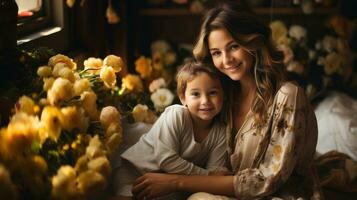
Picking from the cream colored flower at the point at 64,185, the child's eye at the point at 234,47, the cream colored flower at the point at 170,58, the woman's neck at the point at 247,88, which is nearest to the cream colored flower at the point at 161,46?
the cream colored flower at the point at 170,58

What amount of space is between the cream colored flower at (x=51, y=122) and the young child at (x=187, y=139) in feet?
1.92

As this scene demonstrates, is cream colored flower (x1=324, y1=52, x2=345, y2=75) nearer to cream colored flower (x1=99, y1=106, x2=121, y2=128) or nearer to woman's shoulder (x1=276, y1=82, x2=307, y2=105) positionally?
woman's shoulder (x1=276, y1=82, x2=307, y2=105)

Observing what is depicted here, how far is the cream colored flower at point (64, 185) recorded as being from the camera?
0.97 metres

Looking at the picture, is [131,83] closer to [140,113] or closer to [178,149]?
[140,113]

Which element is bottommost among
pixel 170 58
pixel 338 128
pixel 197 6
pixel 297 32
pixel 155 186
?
pixel 338 128

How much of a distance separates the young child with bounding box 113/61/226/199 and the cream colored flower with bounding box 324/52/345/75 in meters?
1.28

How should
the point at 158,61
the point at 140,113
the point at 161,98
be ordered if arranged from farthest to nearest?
the point at 158,61 < the point at 161,98 < the point at 140,113

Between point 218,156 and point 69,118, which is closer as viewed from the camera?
point 69,118

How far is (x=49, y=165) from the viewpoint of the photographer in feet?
3.61

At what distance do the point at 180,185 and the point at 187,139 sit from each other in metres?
0.15

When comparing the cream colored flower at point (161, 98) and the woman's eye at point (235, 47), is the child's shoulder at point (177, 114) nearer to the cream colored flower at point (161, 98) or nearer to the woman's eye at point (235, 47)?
the woman's eye at point (235, 47)

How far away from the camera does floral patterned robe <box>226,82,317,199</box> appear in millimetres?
1559

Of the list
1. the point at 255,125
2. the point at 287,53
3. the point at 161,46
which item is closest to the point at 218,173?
the point at 255,125

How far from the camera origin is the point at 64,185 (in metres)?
0.98
